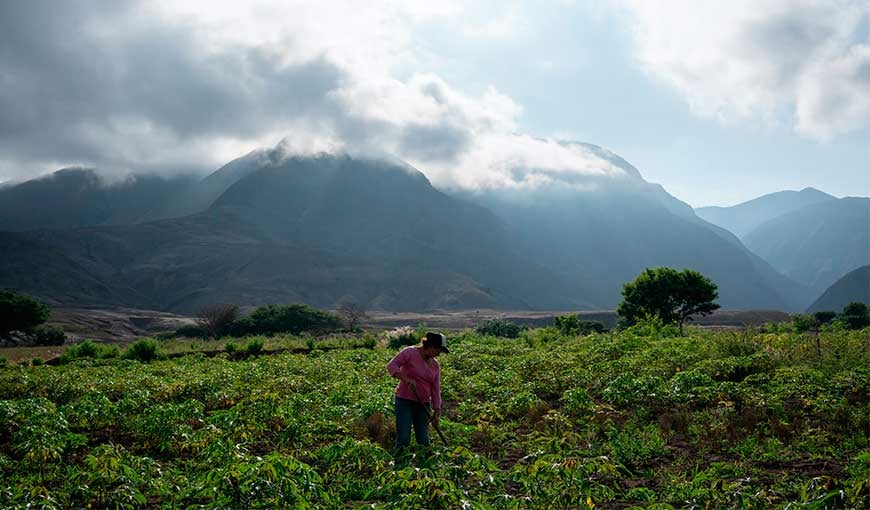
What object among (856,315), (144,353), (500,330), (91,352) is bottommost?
(856,315)

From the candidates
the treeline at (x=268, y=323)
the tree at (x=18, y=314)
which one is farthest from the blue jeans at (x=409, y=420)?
the tree at (x=18, y=314)

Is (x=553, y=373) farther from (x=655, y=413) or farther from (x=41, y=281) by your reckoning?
(x=41, y=281)

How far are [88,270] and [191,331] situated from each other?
111m

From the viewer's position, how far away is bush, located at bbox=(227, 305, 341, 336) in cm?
5600

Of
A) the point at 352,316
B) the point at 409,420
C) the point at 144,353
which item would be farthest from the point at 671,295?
the point at 409,420

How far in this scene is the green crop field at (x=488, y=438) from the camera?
15.5 feet

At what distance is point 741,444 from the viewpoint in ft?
28.8

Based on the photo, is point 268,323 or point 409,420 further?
point 268,323

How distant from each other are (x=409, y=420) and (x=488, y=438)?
2634 millimetres

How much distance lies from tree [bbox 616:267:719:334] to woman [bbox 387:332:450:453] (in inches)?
1628

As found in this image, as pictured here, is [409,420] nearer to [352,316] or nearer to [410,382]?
[410,382]

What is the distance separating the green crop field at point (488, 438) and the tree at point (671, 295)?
29564mm

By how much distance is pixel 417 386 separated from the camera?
7.87 metres

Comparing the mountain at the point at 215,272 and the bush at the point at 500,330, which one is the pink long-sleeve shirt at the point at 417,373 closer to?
the bush at the point at 500,330
